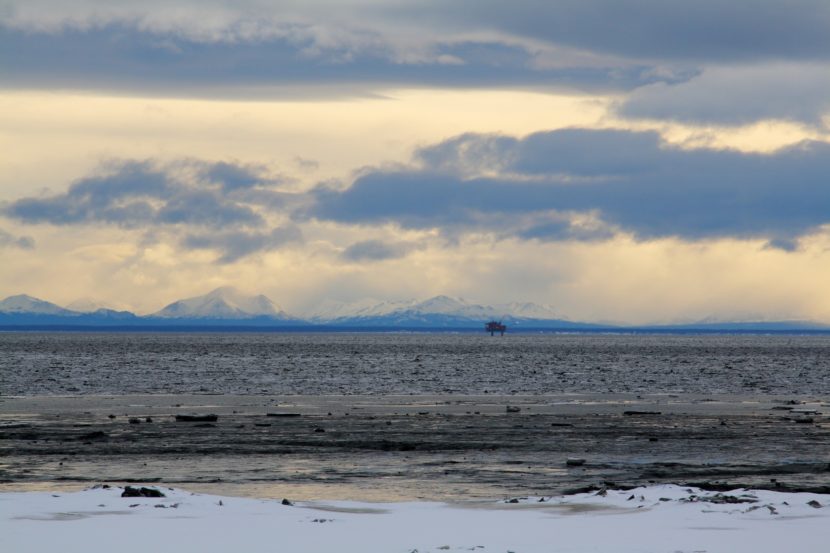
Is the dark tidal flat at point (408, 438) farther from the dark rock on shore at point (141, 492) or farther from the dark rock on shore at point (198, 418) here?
the dark rock on shore at point (141, 492)

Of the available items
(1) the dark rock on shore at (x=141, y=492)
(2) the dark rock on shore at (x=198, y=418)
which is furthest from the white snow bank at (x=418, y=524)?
(2) the dark rock on shore at (x=198, y=418)

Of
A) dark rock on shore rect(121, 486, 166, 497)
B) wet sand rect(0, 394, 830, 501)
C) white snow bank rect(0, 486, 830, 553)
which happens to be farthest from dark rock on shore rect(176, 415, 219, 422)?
dark rock on shore rect(121, 486, 166, 497)

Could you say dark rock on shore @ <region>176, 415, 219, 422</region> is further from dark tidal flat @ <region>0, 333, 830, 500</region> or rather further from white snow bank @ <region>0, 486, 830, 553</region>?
white snow bank @ <region>0, 486, 830, 553</region>

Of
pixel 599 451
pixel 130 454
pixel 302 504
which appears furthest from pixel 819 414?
pixel 302 504

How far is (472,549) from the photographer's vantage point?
19469mm

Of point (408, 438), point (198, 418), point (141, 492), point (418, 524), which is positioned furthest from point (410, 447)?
point (418, 524)

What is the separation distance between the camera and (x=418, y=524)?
22.0m

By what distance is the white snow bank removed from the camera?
64.6 ft

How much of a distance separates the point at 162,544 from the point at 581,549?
22.0ft

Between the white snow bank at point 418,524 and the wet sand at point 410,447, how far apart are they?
3.18 meters

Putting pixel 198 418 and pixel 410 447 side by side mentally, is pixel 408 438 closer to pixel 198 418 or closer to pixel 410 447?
pixel 410 447

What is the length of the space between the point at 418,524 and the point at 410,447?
15772 millimetres

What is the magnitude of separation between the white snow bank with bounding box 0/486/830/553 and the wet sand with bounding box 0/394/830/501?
3.18 metres

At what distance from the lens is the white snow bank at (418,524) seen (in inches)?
775
